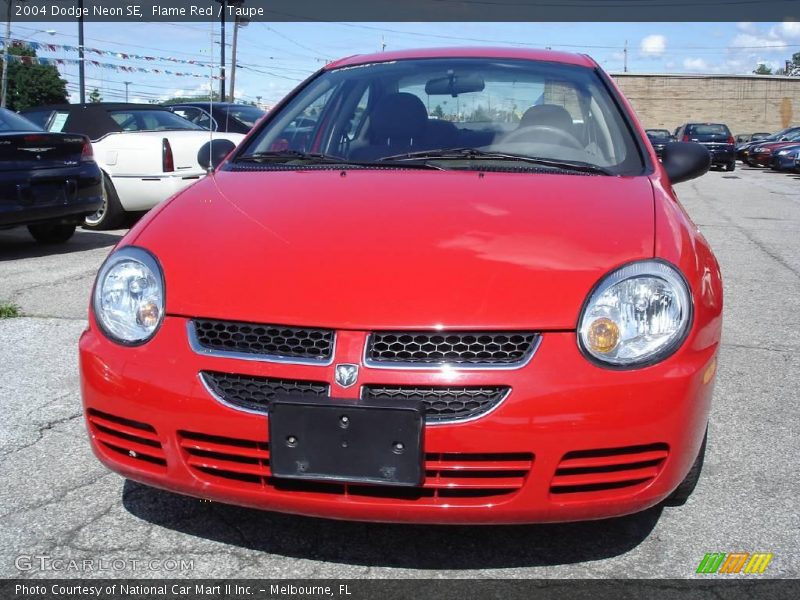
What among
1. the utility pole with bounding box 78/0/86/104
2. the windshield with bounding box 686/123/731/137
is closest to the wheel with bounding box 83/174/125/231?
the utility pole with bounding box 78/0/86/104

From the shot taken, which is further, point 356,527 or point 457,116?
point 457,116

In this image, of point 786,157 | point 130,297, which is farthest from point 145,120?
point 786,157

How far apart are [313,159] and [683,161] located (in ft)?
4.95

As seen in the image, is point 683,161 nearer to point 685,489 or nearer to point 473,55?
point 473,55

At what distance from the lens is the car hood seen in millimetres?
2117

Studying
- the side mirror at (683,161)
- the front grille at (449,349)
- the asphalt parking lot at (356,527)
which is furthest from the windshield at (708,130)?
the front grille at (449,349)

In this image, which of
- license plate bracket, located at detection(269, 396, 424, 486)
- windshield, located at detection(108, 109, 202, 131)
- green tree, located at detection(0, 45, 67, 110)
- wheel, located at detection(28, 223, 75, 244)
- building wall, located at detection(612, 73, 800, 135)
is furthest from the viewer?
green tree, located at detection(0, 45, 67, 110)

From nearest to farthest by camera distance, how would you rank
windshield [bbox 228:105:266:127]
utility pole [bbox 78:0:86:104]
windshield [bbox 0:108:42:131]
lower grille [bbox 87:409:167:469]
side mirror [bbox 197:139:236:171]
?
lower grille [bbox 87:409:167:469], side mirror [bbox 197:139:236:171], windshield [bbox 0:108:42:131], windshield [bbox 228:105:266:127], utility pole [bbox 78:0:86:104]

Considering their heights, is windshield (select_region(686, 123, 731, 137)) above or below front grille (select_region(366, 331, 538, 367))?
below

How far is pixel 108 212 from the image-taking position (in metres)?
8.89

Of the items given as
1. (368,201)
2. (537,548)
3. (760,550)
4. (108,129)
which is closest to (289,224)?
(368,201)

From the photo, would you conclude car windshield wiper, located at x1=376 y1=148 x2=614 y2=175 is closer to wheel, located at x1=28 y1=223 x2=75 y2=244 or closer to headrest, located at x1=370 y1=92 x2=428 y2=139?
headrest, located at x1=370 y1=92 x2=428 y2=139

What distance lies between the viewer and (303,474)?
2045 millimetres

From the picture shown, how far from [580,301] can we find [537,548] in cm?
76
